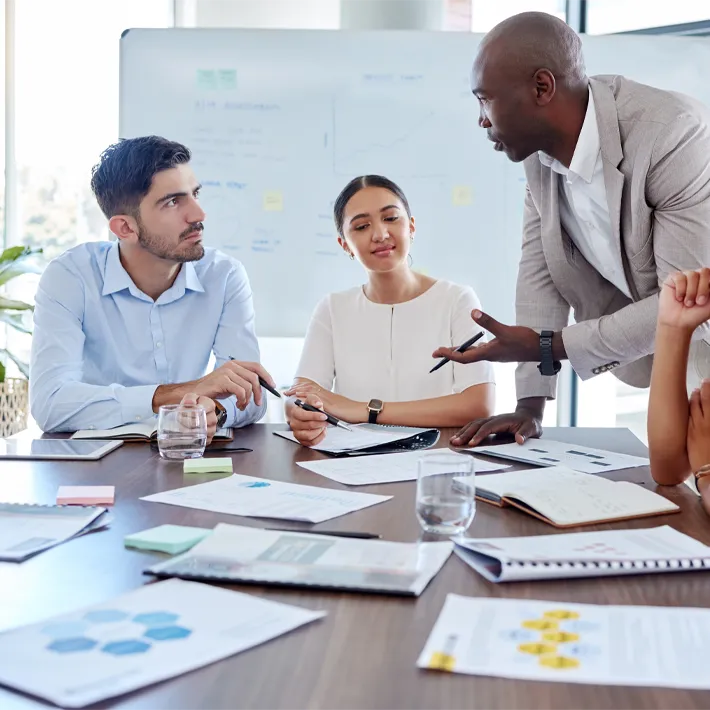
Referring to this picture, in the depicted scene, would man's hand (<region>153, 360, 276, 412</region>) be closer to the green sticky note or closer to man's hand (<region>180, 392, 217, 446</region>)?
man's hand (<region>180, 392, 217, 446</region>)

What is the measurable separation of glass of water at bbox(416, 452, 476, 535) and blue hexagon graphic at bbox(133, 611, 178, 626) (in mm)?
444

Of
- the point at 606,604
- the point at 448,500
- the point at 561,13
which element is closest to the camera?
the point at 606,604

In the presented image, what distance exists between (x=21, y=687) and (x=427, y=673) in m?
0.32

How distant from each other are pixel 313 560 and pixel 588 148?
52.3 inches

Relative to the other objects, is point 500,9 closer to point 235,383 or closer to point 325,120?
point 325,120

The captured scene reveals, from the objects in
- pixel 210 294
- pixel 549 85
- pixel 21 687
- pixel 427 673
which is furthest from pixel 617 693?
pixel 210 294

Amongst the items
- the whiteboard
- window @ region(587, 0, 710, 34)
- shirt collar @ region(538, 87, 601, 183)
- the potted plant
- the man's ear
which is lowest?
the potted plant

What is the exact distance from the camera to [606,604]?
0.92m

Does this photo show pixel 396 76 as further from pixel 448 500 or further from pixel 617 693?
pixel 617 693

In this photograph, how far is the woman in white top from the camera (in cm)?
277

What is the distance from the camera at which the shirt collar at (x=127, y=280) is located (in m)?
2.46

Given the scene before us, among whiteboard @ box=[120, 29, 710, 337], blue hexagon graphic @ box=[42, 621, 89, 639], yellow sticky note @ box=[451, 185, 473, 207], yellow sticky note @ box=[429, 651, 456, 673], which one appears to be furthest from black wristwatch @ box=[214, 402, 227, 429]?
yellow sticky note @ box=[451, 185, 473, 207]

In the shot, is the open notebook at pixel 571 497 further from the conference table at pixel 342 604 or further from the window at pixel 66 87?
the window at pixel 66 87

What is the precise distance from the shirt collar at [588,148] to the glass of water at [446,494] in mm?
1048
